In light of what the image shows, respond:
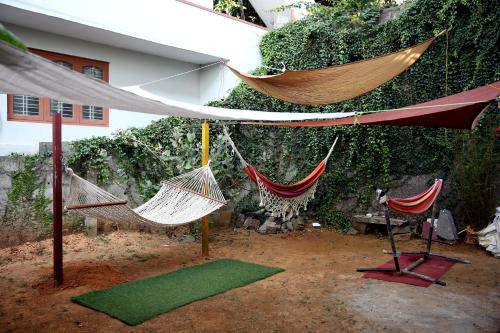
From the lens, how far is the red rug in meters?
2.98

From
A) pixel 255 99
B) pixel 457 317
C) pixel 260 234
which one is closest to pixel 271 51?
pixel 255 99

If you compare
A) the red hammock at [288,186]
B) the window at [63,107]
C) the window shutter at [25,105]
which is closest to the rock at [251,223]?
the red hammock at [288,186]

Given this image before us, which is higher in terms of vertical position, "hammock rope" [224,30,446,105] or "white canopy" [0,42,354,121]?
"hammock rope" [224,30,446,105]

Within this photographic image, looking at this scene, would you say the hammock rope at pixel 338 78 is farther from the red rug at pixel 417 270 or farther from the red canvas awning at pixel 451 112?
the red rug at pixel 417 270

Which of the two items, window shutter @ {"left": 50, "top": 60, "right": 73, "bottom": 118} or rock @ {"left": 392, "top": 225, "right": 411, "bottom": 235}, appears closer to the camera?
rock @ {"left": 392, "top": 225, "right": 411, "bottom": 235}

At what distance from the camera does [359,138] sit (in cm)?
499

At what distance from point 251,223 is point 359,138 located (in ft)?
5.95

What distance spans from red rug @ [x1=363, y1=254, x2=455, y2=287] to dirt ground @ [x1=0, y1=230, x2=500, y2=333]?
0.10m

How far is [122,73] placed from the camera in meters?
5.61

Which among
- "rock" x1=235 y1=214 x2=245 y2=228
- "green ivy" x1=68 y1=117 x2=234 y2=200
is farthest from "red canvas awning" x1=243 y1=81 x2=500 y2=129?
"rock" x1=235 y1=214 x2=245 y2=228

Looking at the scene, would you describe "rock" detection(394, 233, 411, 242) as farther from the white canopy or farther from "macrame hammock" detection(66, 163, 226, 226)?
the white canopy

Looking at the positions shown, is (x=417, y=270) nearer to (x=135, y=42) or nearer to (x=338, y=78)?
(x=338, y=78)

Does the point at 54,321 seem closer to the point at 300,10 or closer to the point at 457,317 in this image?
the point at 457,317

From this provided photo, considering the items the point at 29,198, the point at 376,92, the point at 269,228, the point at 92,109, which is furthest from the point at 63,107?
the point at 376,92
